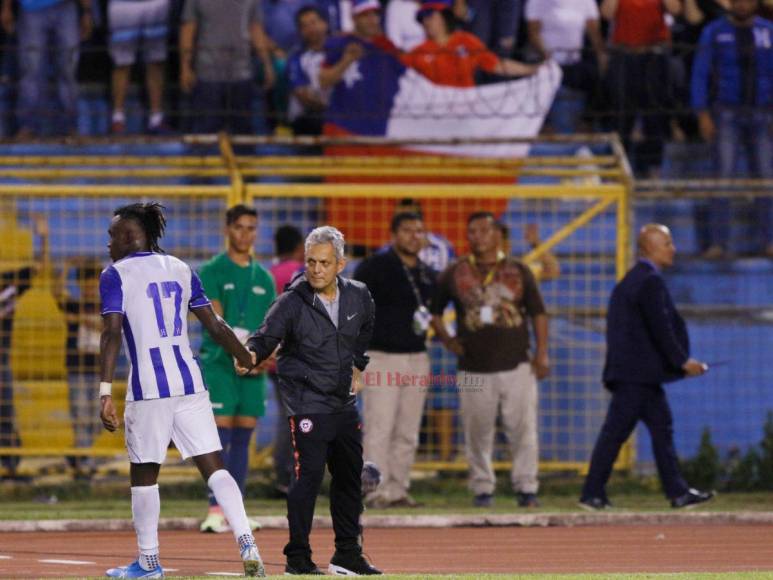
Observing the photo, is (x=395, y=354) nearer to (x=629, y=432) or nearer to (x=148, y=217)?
(x=629, y=432)

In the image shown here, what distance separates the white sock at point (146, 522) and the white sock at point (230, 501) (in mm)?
350

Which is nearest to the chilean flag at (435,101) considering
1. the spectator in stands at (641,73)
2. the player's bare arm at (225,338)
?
the spectator in stands at (641,73)

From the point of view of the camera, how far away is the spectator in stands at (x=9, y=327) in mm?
16250

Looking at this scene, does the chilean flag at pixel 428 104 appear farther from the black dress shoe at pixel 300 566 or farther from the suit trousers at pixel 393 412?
the black dress shoe at pixel 300 566

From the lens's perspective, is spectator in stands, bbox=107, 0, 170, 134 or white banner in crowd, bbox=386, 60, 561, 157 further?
spectator in stands, bbox=107, 0, 170, 134

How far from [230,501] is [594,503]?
5.57 metres

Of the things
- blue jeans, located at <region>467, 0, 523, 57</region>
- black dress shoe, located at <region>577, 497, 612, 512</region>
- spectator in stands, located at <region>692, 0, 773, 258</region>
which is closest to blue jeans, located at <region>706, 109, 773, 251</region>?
spectator in stands, located at <region>692, 0, 773, 258</region>

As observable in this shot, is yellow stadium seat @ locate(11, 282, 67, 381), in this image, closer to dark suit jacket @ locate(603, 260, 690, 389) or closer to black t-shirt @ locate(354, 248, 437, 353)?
black t-shirt @ locate(354, 248, 437, 353)

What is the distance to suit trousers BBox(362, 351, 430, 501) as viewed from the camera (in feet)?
47.4

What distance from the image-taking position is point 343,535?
377 inches

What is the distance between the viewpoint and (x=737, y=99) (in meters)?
18.3

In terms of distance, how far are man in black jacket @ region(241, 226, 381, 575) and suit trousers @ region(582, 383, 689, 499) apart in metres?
4.80

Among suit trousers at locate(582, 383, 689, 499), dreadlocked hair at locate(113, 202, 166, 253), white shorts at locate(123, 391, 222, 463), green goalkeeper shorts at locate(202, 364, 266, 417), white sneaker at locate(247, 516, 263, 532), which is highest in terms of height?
dreadlocked hair at locate(113, 202, 166, 253)

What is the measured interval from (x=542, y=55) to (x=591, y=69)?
0.90 m
